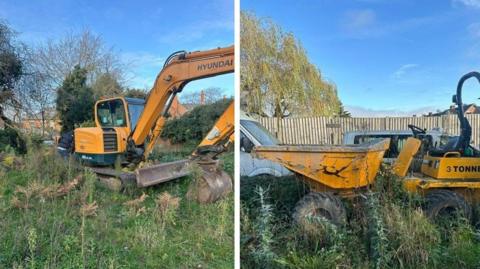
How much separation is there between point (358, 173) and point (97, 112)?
361 centimetres

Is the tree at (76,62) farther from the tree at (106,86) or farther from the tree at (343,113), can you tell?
the tree at (343,113)

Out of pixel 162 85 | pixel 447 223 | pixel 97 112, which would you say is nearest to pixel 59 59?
pixel 97 112

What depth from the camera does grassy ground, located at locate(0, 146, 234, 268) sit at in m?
2.06

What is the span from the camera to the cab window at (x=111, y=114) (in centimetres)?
459

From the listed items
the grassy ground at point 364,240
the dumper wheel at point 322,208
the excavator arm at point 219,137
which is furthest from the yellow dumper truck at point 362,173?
the excavator arm at point 219,137

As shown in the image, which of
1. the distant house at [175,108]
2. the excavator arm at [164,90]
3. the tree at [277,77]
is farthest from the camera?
the distant house at [175,108]

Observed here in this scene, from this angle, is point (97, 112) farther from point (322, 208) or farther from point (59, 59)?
point (322, 208)

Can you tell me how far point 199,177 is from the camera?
3.40 metres

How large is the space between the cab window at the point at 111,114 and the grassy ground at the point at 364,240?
2918 mm

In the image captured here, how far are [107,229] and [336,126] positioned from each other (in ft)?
6.03

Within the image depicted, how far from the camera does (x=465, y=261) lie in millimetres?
1859

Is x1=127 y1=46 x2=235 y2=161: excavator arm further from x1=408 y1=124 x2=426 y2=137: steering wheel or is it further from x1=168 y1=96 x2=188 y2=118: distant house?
x1=408 y1=124 x2=426 y2=137: steering wheel

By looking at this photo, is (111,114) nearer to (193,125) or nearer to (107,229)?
(193,125)

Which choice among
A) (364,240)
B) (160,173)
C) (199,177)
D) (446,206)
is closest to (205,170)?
(199,177)
